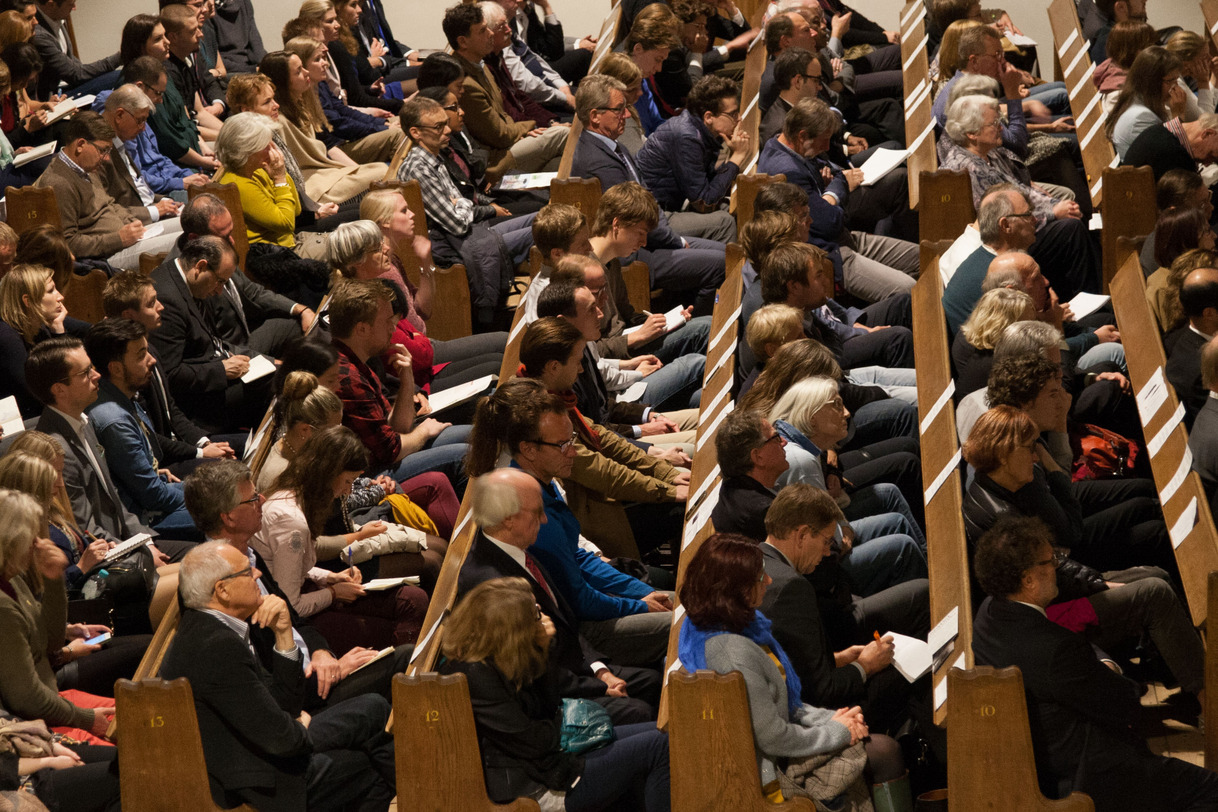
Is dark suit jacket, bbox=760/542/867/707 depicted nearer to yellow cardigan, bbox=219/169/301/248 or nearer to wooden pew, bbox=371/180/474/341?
wooden pew, bbox=371/180/474/341

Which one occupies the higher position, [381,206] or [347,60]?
[347,60]

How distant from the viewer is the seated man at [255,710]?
3188 mm

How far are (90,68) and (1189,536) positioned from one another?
5.27 meters

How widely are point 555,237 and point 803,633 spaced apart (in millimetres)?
2001

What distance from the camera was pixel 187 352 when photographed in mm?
4844

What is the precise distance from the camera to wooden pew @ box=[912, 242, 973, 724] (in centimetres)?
343

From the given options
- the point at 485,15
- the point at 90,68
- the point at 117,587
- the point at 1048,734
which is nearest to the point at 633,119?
the point at 485,15

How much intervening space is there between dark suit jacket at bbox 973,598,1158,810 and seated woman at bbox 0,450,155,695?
6.73ft

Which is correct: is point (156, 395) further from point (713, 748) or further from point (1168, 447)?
point (1168, 447)

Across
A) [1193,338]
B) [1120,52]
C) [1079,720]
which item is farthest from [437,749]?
[1120,52]

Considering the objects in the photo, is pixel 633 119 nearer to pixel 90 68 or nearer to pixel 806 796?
pixel 90 68

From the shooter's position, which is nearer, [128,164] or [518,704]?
[518,704]

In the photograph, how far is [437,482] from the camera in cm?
422

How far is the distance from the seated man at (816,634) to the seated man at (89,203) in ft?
9.60
